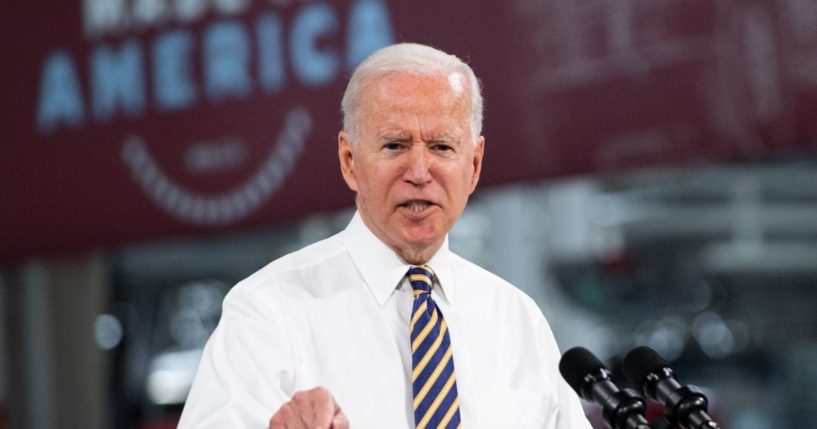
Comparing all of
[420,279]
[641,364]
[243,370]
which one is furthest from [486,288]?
[243,370]

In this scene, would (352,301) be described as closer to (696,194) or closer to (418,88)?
(418,88)

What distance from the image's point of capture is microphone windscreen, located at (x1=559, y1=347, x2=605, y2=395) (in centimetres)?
141

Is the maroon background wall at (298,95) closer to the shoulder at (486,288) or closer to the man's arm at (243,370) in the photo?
the shoulder at (486,288)

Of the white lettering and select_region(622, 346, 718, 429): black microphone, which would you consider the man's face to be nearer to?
select_region(622, 346, 718, 429): black microphone

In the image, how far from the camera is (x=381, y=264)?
1.51 meters

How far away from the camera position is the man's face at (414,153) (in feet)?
4.66

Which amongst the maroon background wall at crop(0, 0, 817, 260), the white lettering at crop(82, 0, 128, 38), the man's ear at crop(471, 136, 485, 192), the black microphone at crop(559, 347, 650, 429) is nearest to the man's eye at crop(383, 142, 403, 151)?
the man's ear at crop(471, 136, 485, 192)

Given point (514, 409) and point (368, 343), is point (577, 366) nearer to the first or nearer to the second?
point (514, 409)

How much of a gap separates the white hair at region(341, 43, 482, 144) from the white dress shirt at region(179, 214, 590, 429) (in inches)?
5.6

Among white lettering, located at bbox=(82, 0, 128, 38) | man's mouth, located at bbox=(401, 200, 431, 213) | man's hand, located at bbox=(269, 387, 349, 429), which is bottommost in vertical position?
man's hand, located at bbox=(269, 387, 349, 429)

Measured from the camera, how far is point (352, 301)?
4.93 ft

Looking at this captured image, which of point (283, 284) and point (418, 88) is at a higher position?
point (418, 88)

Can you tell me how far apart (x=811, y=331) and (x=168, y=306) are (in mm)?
5262

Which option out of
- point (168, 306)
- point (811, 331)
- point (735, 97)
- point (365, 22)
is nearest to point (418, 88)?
point (735, 97)
